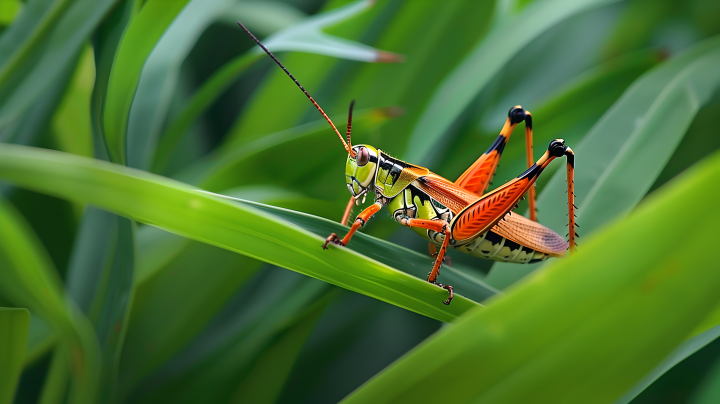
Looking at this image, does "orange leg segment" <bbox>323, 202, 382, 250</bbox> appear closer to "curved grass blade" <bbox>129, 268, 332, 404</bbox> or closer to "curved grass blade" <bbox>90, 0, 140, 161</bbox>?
"curved grass blade" <bbox>129, 268, 332, 404</bbox>

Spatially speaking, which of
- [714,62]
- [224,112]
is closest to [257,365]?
[224,112]

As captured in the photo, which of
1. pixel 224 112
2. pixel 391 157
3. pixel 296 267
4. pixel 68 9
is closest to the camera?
pixel 296 267

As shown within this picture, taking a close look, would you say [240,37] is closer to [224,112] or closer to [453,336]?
[224,112]

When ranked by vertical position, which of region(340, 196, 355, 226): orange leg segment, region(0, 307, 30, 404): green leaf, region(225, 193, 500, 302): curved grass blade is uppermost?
region(340, 196, 355, 226): orange leg segment

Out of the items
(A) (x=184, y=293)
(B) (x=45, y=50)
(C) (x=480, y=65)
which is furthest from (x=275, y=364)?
(C) (x=480, y=65)

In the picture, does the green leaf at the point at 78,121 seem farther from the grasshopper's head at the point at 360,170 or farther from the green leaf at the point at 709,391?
the green leaf at the point at 709,391

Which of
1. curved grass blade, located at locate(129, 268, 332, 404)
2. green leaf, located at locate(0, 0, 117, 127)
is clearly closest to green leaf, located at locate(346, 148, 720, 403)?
curved grass blade, located at locate(129, 268, 332, 404)

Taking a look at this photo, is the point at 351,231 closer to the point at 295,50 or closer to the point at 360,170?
the point at 360,170

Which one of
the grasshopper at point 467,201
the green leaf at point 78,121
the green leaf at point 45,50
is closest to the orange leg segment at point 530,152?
the grasshopper at point 467,201
